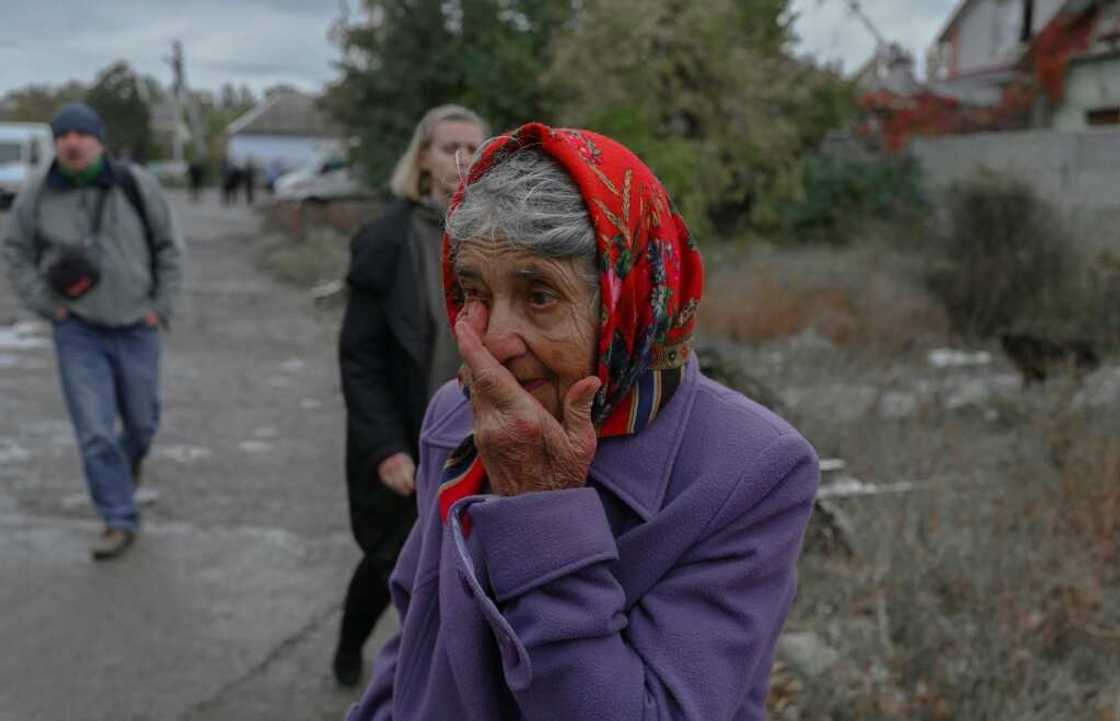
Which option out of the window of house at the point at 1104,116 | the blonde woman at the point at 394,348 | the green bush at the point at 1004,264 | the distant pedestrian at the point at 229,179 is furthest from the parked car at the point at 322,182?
the blonde woman at the point at 394,348

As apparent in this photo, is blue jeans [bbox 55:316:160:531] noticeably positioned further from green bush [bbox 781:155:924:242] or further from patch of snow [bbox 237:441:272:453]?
green bush [bbox 781:155:924:242]

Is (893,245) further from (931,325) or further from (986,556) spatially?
(986,556)

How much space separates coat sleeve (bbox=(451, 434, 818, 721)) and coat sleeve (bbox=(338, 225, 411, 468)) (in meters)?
1.90

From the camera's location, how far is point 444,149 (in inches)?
141

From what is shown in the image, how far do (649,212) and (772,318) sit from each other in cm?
928

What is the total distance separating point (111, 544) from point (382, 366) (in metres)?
2.53

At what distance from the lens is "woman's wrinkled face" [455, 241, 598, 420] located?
1567mm

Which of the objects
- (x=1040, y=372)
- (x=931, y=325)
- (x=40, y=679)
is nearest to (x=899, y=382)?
(x=1040, y=372)

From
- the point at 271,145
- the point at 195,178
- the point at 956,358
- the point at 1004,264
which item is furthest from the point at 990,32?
the point at 271,145

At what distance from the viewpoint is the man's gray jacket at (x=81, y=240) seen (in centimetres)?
532

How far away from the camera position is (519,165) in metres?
1.64

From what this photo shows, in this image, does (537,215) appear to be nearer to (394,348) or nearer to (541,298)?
(541,298)

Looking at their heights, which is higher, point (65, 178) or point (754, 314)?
point (65, 178)

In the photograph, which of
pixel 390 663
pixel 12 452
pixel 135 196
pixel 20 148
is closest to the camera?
pixel 390 663
